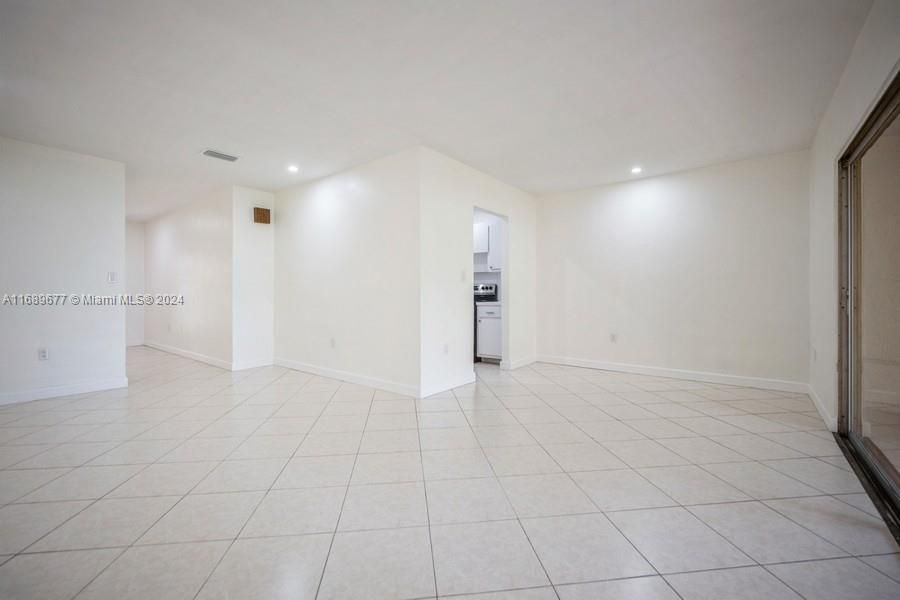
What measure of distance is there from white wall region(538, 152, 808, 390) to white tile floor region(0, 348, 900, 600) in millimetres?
986

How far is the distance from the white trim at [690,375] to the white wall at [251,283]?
4.05 meters

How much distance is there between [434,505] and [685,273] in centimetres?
408

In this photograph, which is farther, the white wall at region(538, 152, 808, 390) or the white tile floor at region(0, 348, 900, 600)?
the white wall at region(538, 152, 808, 390)

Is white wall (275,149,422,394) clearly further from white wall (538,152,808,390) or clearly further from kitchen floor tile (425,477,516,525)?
white wall (538,152,808,390)

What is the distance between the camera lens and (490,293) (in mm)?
5840

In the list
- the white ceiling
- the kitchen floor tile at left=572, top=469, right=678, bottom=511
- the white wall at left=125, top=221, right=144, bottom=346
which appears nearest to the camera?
the kitchen floor tile at left=572, top=469, right=678, bottom=511

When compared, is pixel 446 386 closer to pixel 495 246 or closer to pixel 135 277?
pixel 495 246

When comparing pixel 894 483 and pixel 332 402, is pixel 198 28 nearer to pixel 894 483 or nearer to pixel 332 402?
pixel 332 402

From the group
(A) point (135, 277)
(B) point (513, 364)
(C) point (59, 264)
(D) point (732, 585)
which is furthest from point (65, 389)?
(D) point (732, 585)

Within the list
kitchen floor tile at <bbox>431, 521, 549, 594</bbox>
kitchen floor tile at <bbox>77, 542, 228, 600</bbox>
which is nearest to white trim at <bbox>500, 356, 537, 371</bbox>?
kitchen floor tile at <bbox>431, 521, 549, 594</bbox>

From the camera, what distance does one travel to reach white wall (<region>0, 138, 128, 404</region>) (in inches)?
137

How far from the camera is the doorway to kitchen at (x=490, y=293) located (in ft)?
16.4

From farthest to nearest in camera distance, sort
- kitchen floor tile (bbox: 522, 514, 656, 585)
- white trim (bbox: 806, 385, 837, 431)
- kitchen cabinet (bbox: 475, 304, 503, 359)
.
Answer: kitchen cabinet (bbox: 475, 304, 503, 359)
white trim (bbox: 806, 385, 837, 431)
kitchen floor tile (bbox: 522, 514, 656, 585)

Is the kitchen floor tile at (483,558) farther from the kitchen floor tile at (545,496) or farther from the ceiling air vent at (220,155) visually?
the ceiling air vent at (220,155)
